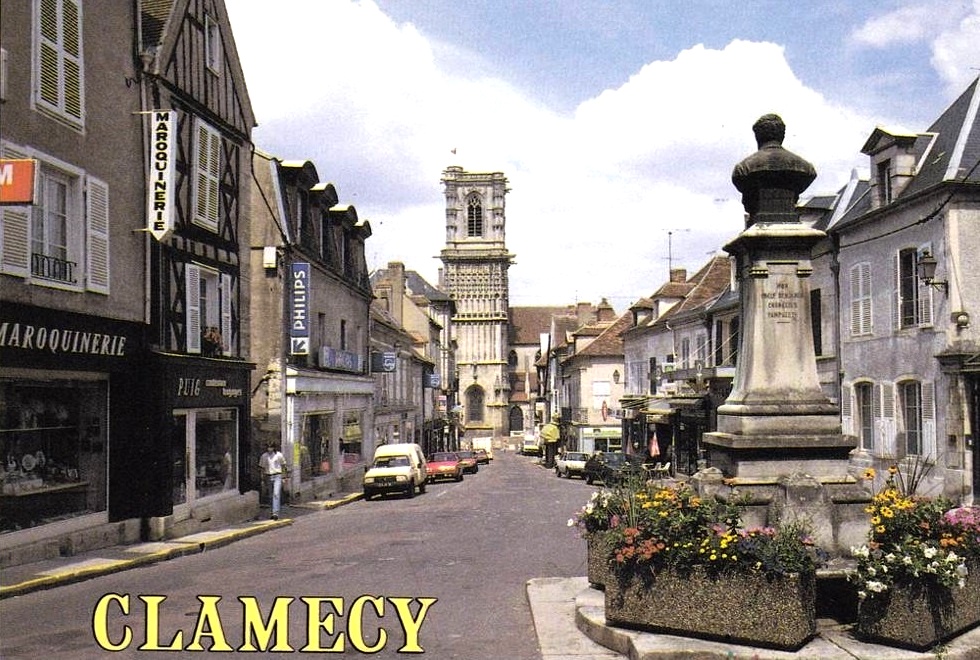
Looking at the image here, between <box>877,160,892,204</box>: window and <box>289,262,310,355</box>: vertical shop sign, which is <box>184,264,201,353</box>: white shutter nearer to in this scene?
<box>289,262,310,355</box>: vertical shop sign

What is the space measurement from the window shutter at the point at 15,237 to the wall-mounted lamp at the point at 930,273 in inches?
656

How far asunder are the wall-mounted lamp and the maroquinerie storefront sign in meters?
15.5

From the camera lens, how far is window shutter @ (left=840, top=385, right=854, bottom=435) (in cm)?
2386

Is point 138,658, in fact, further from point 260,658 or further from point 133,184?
point 133,184

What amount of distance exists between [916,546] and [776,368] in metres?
2.51

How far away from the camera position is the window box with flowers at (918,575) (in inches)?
279

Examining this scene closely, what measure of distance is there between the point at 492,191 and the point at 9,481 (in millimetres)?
104856

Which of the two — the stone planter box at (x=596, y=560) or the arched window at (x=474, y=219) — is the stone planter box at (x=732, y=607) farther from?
the arched window at (x=474, y=219)

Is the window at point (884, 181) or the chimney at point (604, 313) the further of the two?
the chimney at point (604, 313)

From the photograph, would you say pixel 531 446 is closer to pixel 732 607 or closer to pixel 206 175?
pixel 206 175

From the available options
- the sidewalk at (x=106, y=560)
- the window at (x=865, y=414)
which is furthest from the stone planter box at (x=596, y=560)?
the window at (x=865, y=414)

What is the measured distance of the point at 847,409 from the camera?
24.0 meters

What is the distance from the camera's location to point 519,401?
384ft

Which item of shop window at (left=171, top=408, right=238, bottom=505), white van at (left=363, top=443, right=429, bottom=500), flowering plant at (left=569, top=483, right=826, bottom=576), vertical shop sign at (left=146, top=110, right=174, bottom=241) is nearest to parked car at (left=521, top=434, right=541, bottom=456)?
white van at (left=363, top=443, right=429, bottom=500)
